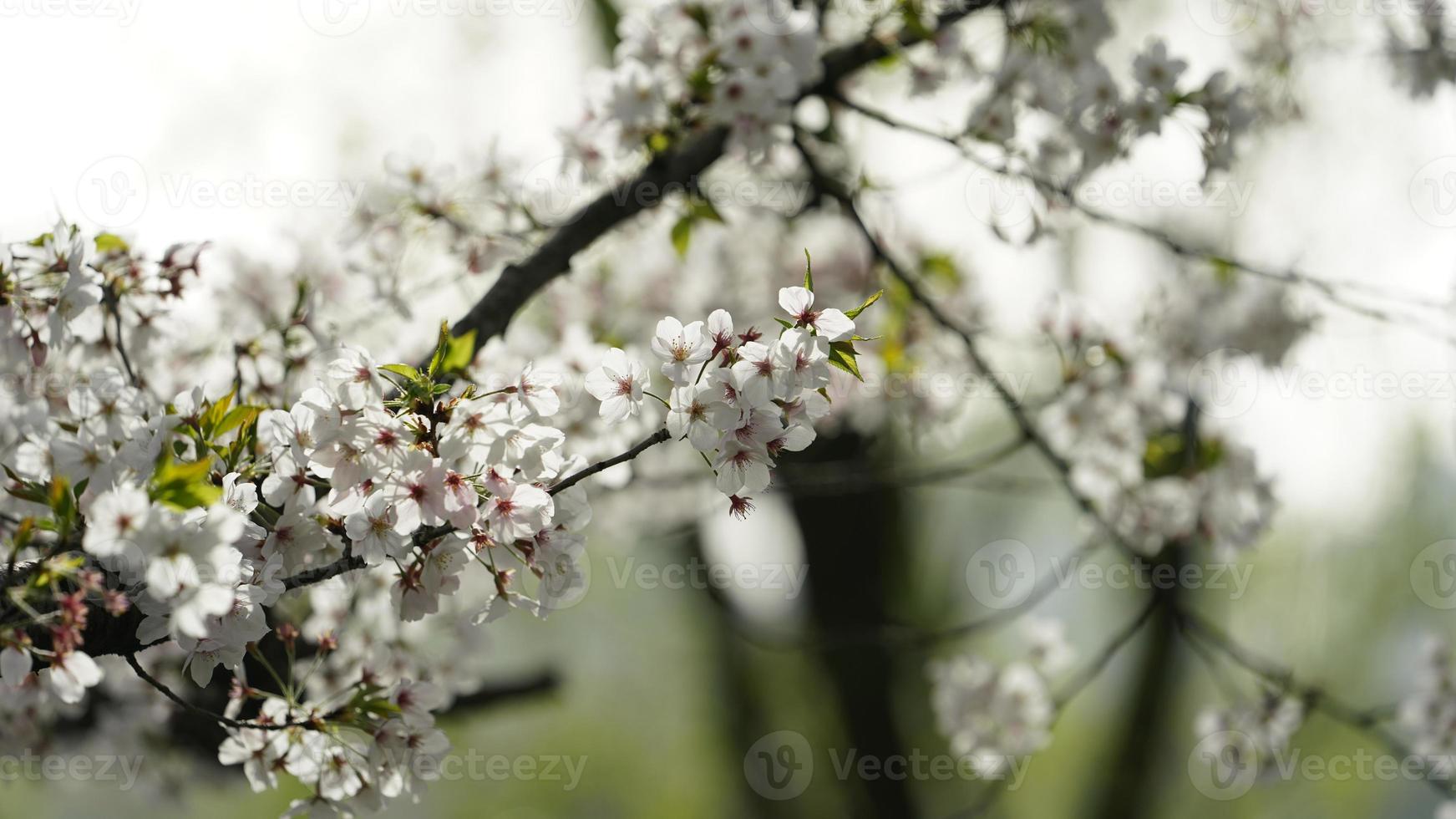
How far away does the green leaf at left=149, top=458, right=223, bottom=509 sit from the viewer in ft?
3.16

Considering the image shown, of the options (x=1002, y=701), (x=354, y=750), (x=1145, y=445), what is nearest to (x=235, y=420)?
(x=354, y=750)

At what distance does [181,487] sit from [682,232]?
4.22 feet

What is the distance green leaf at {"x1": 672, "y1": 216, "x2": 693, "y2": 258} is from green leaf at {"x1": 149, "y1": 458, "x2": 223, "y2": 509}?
1.26 metres

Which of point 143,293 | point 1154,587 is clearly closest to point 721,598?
point 1154,587

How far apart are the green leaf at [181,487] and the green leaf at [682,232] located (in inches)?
49.6

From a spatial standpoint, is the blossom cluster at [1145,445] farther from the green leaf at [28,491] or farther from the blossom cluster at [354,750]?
the green leaf at [28,491]

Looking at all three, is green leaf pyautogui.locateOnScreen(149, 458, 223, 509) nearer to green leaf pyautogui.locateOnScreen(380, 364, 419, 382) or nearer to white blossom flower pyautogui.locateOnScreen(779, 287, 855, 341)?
green leaf pyautogui.locateOnScreen(380, 364, 419, 382)

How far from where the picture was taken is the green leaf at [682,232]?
6.75 ft

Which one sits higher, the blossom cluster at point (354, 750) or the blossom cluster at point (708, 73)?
the blossom cluster at point (708, 73)

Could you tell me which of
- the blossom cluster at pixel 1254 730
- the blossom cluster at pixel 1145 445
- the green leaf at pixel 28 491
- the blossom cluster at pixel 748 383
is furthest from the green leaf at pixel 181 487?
the blossom cluster at pixel 1254 730

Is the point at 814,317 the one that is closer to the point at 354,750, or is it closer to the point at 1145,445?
the point at 354,750

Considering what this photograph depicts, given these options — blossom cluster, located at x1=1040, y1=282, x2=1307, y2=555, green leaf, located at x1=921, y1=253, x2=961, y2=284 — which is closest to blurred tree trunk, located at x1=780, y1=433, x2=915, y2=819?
blossom cluster, located at x1=1040, y1=282, x2=1307, y2=555

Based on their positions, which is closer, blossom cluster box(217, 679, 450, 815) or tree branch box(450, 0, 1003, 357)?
blossom cluster box(217, 679, 450, 815)

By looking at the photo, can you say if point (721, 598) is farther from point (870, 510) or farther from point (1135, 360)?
point (1135, 360)
